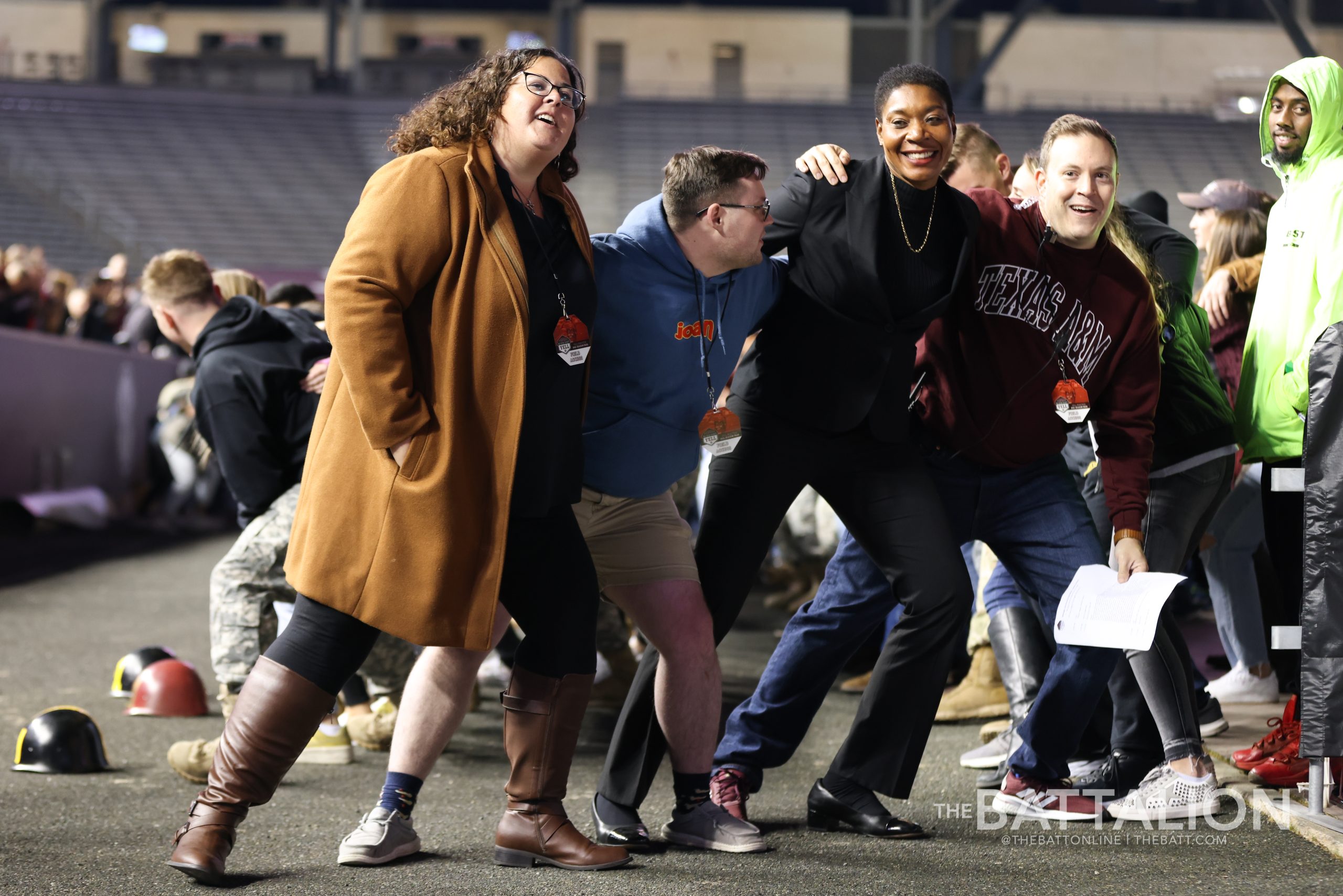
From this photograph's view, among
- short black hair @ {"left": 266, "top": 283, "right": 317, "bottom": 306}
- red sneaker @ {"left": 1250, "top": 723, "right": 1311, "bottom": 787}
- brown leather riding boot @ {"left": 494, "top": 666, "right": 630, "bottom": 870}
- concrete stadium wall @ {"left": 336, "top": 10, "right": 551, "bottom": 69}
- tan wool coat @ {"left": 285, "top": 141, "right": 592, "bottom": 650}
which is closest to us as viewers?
tan wool coat @ {"left": 285, "top": 141, "right": 592, "bottom": 650}

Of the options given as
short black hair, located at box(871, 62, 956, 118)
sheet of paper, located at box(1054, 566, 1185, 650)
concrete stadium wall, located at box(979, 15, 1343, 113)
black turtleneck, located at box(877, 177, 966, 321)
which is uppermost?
concrete stadium wall, located at box(979, 15, 1343, 113)

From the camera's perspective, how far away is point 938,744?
201 inches

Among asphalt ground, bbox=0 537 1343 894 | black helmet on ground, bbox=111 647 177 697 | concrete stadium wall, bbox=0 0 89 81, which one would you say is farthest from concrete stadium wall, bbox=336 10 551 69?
asphalt ground, bbox=0 537 1343 894

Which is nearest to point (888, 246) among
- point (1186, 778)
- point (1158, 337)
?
point (1158, 337)

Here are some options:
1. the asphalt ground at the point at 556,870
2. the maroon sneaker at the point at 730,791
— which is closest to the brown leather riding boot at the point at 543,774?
the asphalt ground at the point at 556,870

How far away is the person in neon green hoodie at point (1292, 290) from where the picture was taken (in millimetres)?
3977

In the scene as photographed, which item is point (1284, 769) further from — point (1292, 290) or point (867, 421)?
point (867, 421)

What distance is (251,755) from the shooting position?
322 cm

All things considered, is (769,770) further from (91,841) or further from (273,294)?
(273,294)

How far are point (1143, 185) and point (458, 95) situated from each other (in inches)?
1268

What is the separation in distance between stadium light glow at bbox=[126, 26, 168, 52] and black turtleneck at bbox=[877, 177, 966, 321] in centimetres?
4075

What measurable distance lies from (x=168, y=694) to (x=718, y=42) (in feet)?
124

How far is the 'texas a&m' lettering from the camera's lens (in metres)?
3.81

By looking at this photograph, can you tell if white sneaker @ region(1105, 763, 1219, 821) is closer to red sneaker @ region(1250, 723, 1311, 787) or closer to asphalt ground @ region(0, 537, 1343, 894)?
asphalt ground @ region(0, 537, 1343, 894)
